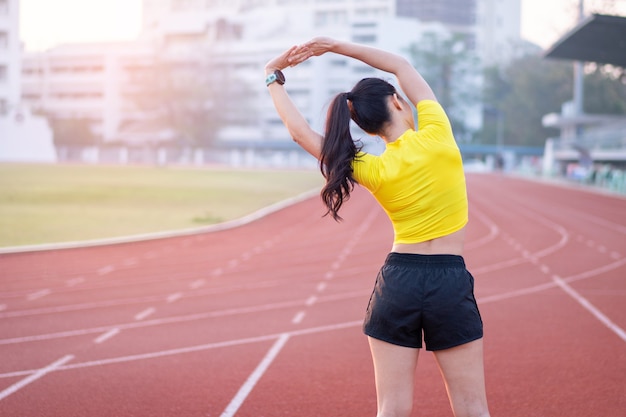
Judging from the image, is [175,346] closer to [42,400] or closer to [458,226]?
[42,400]

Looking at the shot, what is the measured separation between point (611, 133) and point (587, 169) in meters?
6.33

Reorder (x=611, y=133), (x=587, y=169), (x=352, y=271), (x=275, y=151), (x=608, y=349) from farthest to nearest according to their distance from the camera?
(x=275, y=151), (x=611, y=133), (x=587, y=169), (x=352, y=271), (x=608, y=349)

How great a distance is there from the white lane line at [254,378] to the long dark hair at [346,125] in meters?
2.63

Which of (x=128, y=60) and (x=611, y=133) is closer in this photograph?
(x=611, y=133)

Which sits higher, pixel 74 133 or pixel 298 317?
pixel 74 133

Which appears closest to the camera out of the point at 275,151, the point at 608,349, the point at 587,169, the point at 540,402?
the point at 540,402

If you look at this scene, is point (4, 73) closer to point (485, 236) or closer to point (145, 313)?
point (485, 236)

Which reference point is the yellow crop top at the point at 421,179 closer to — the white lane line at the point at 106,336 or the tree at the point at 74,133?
the white lane line at the point at 106,336

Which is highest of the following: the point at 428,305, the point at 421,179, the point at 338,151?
the point at 338,151

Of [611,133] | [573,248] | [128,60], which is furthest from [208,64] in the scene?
[573,248]

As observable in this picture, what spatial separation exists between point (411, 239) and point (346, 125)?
19.5 inches

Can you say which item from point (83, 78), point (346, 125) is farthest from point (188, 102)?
point (346, 125)

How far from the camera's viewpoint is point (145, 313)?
30.8 feet

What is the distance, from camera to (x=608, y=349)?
7516 mm
